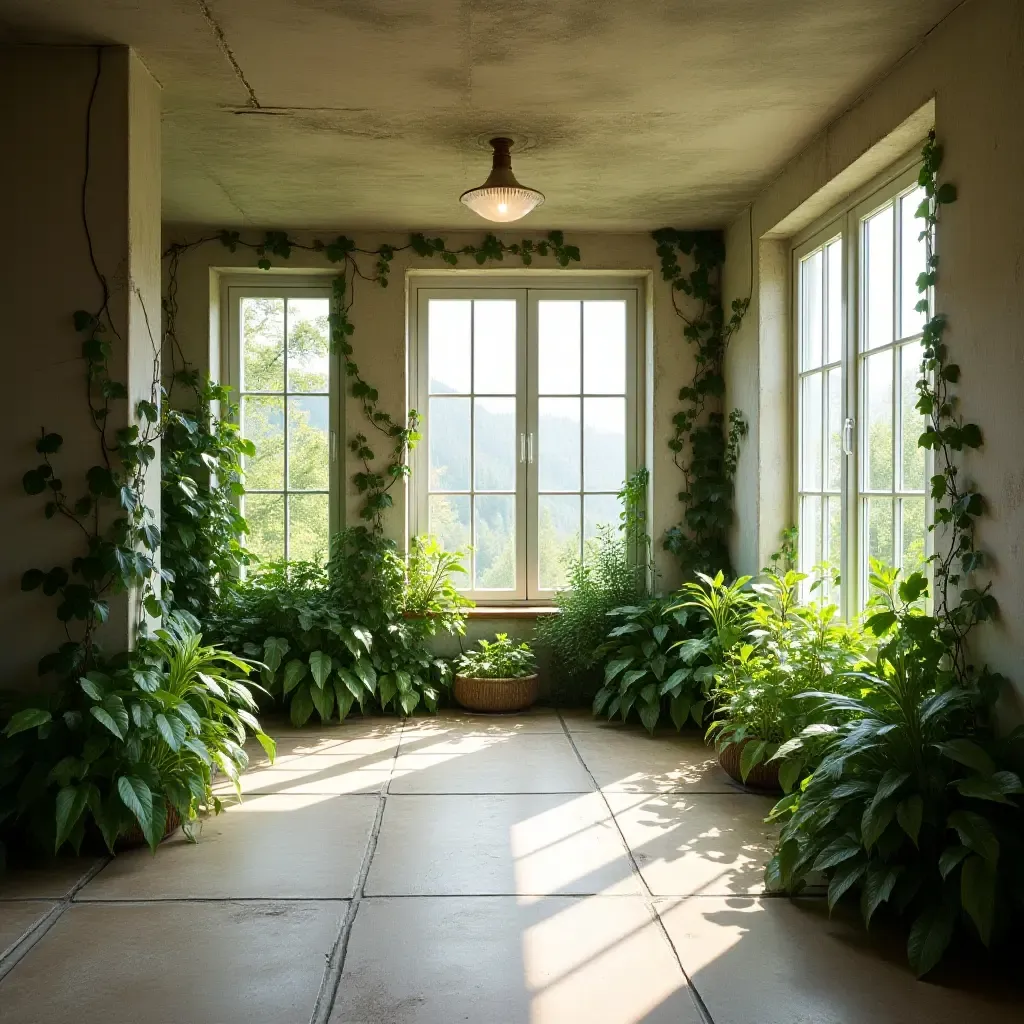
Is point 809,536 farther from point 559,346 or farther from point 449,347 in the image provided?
point 449,347

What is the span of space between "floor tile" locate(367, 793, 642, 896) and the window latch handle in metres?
1.88

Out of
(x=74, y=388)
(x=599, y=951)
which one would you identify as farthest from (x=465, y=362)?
(x=599, y=951)

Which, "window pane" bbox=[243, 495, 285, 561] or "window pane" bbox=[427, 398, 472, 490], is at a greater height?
"window pane" bbox=[427, 398, 472, 490]

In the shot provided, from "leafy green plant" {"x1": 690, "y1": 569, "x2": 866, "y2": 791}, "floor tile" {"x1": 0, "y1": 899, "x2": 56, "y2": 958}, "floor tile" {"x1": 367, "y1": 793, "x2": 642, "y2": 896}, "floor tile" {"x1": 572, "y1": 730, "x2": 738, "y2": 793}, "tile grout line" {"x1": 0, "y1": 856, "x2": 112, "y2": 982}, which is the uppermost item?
"leafy green plant" {"x1": 690, "y1": 569, "x2": 866, "y2": 791}

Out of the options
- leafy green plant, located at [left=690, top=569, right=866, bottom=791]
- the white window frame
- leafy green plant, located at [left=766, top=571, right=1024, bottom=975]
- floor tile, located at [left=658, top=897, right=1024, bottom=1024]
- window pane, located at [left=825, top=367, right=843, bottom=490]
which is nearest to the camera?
floor tile, located at [left=658, top=897, right=1024, bottom=1024]

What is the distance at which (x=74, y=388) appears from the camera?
12.2 feet

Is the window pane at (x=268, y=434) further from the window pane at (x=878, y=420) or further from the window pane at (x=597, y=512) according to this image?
the window pane at (x=878, y=420)

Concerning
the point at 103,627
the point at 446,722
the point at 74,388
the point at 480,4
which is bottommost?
the point at 446,722

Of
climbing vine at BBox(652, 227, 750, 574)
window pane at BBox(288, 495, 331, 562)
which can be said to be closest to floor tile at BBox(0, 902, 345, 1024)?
window pane at BBox(288, 495, 331, 562)

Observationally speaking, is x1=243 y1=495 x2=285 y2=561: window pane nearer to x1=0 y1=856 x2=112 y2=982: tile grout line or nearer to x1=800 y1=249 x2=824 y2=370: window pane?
x1=0 y1=856 x2=112 y2=982: tile grout line

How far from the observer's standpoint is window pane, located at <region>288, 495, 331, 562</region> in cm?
640

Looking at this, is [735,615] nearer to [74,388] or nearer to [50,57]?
[74,388]

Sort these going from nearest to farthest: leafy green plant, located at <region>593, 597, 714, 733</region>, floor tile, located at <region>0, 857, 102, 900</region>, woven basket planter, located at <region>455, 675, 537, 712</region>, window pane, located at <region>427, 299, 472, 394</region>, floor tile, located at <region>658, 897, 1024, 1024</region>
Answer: floor tile, located at <region>658, 897, 1024, 1024</region>, floor tile, located at <region>0, 857, 102, 900</region>, leafy green plant, located at <region>593, 597, 714, 733</region>, woven basket planter, located at <region>455, 675, 537, 712</region>, window pane, located at <region>427, 299, 472, 394</region>

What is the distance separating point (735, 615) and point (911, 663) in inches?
71.2
